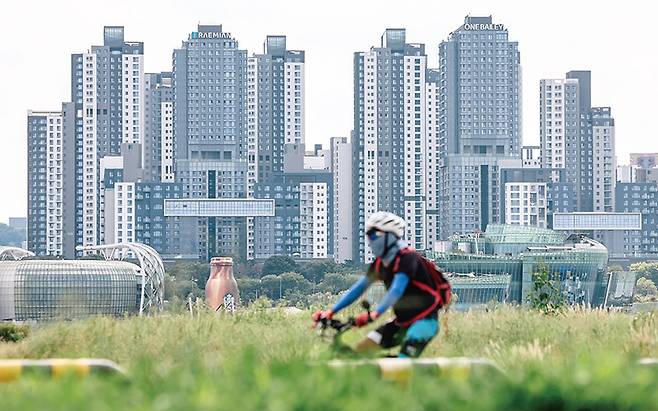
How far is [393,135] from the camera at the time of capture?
15012cm

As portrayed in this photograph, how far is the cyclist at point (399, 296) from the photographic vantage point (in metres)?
7.73

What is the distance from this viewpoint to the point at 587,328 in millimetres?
11047

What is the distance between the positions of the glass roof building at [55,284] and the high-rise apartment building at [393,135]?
4642 cm

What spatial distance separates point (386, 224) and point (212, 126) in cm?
14393

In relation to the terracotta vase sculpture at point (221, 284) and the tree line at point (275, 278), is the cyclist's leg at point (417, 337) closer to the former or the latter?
the terracotta vase sculpture at point (221, 284)

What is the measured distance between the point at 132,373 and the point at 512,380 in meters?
1.73

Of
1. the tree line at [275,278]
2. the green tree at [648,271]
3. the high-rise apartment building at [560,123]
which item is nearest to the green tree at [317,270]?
the tree line at [275,278]

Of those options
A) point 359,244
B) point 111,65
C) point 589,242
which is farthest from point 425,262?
point 111,65

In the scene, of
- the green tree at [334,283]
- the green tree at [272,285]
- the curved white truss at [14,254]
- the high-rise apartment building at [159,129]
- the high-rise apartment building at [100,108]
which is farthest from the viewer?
the high-rise apartment building at [159,129]

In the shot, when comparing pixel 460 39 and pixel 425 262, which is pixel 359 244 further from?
pixel 425 262

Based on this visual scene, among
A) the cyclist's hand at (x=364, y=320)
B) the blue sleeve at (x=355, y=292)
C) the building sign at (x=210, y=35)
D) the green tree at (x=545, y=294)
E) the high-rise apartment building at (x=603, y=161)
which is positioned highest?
the building sign at (x=210, y=35)

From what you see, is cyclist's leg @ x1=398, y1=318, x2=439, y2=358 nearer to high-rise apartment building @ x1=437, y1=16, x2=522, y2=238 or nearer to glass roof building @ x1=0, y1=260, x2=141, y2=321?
glass roof building @ x1=0, y1=260, x2=141, y2=321

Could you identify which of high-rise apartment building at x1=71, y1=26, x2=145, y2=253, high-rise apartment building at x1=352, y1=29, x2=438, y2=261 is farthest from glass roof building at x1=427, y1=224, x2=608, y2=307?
high-rise apartment building at x1=71, y1=26, x2=145, y2=253

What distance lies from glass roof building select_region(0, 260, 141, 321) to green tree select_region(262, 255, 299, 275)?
28.3m
